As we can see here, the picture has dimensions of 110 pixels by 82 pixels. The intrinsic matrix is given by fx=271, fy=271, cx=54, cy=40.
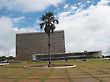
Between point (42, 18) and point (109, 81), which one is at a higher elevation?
point (42, 18)

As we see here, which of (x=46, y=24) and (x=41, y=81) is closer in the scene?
(x=41, y=81)

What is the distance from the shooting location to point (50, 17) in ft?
276

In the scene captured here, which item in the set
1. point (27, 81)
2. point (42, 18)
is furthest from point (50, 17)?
point (27, 81)

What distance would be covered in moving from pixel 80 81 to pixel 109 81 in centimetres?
317

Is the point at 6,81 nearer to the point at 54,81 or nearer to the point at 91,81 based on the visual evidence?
the point at 54,81

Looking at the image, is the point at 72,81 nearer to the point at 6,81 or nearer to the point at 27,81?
the point at 27,81

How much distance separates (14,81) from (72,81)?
677 cm

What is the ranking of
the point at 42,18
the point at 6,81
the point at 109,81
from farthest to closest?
the point at 42,18
the point at 6,81
the point at 109,81

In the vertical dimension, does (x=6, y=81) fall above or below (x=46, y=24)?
below

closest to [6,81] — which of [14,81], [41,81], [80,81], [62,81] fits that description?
[14,81]

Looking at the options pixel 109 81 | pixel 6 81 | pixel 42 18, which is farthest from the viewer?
pixel 42 18

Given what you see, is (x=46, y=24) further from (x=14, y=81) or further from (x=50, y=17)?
(x=14, y=81)

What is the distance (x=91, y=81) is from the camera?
3011 cm

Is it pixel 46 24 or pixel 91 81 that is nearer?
pixel 91 81
